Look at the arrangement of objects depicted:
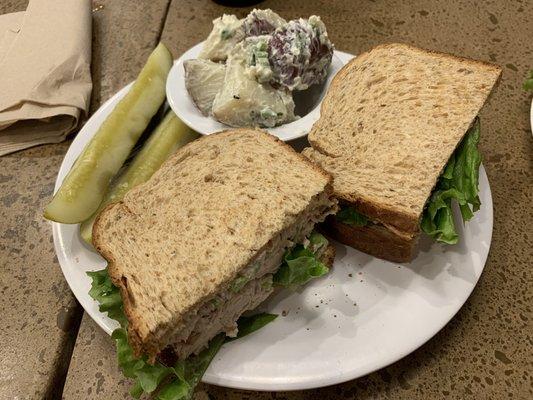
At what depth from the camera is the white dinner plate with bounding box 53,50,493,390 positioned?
1131 mm

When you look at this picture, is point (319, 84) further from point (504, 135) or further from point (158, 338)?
point (158, 338)

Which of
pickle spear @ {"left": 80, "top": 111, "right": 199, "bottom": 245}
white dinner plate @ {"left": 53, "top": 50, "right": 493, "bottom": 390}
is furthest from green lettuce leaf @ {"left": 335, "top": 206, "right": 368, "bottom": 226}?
pickle spear @ {"left": 80, "top": 111, "right": 199, "bottom": 245}

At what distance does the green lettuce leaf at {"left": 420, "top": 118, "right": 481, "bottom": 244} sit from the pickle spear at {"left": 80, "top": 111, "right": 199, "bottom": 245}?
2.70 ft

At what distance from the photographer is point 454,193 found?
1241 millimetres

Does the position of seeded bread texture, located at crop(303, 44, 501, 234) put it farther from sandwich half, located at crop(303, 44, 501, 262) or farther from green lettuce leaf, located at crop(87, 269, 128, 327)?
green lettuce leaf, located at crop(87, 269, 128, 327)

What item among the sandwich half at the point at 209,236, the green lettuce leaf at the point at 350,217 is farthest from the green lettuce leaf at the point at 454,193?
the sandwich half at the point at 209,236

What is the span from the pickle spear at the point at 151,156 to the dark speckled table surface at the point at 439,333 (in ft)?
0.82

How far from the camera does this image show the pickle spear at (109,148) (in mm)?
1413

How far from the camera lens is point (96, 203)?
1.47m

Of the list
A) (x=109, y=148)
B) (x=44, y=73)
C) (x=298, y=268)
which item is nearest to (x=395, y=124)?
(x=298, y=268)

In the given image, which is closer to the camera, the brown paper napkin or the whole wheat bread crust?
the whole wheat bread crust

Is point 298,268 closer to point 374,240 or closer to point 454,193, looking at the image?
point 374,240

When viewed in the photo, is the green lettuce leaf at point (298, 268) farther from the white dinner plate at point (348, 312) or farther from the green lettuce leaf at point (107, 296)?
the green lettuce leaf at point (107, 296)

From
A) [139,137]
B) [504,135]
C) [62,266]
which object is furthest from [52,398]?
[504,135]
